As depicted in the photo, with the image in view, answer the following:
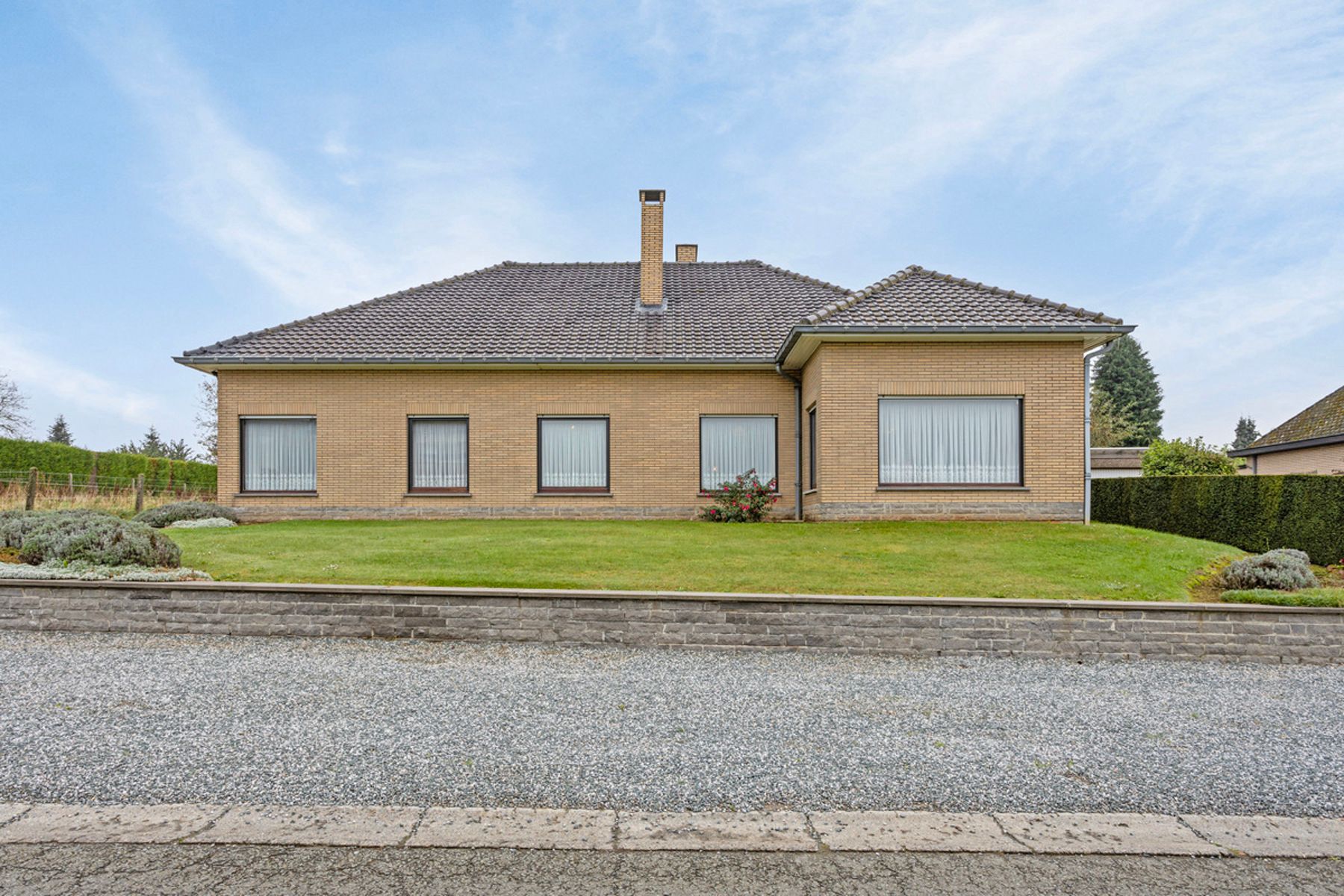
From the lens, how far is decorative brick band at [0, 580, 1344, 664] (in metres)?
6.42

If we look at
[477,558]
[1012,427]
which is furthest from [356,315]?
[1012,427]

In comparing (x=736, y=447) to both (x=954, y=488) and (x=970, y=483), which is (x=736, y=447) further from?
(x=970, y=483)

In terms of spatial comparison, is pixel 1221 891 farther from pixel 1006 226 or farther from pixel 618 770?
pixel 1006 226

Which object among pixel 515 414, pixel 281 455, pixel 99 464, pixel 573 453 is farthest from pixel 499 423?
pixel 99 464

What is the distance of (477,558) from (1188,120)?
12437 mm

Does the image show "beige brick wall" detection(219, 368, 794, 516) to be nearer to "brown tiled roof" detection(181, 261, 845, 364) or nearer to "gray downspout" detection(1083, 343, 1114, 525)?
"brown tiled roof" detection(181, 261, 845, 364)

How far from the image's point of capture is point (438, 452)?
1509 cm

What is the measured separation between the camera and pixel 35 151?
12039 millimetres

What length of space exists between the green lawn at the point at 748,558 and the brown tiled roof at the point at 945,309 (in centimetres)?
330

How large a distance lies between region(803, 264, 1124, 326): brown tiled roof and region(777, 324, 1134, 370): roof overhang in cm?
8

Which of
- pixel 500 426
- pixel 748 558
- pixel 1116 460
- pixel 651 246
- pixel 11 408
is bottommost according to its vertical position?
pixel 748 558

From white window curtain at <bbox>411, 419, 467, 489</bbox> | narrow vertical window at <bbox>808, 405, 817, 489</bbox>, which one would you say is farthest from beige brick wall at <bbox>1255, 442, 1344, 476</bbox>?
white window curtain at <bbox>411, 419, 467, 489</bbox>

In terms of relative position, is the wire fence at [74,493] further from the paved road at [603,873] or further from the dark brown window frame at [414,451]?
the paved road at [603,873]

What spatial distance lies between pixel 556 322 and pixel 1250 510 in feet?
43.3
